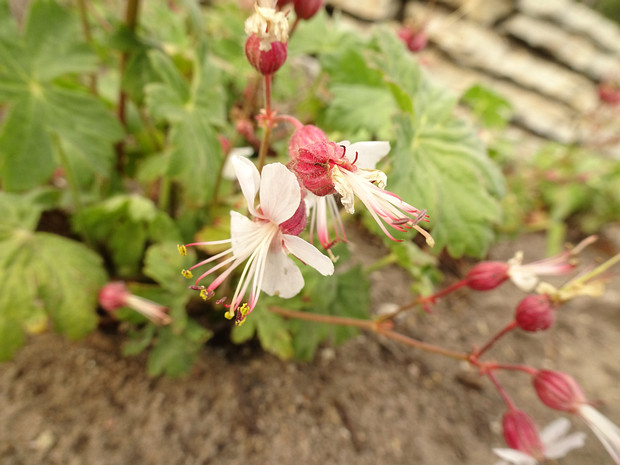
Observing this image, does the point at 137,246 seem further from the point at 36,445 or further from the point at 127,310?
the point at 36,445

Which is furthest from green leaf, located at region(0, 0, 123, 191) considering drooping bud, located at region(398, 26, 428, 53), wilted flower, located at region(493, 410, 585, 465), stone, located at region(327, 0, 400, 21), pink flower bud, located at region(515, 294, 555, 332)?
stone, located at region(327, 0, 400, 21)

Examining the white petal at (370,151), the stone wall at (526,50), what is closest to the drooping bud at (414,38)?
the white petal at (370,151)

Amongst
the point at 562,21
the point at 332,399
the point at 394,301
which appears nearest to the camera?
the point at 332,399

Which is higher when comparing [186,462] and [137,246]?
[137,246]

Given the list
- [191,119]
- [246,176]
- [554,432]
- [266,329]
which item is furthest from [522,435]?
[191,119]

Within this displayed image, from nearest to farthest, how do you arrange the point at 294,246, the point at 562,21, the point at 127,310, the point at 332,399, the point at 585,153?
the point at 294,246, the point at 127,310, the point at 332,399, the point at 585,153, the point at 562,21

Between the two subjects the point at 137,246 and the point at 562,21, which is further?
the point at 562,21

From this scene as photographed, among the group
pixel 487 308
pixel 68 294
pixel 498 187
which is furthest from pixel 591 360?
pixel 68 294

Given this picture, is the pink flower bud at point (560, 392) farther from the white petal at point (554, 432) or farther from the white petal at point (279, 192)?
the white petal at point (279, 192)
